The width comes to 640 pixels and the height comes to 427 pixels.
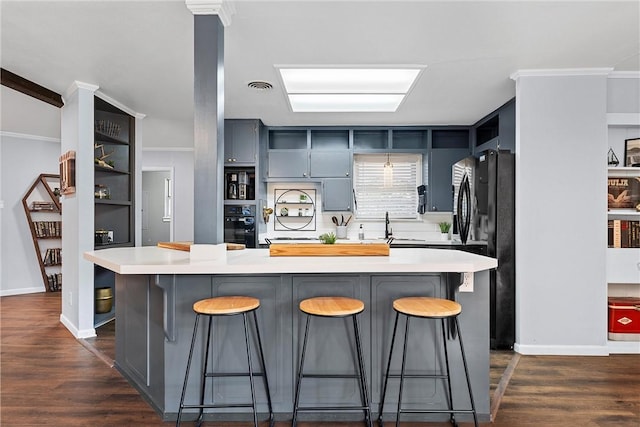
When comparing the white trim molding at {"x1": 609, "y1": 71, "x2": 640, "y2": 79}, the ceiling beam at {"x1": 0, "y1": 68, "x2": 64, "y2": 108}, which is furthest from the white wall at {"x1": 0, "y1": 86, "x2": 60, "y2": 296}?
the white trim molding at {"x1": 609, "y1": 71, "x2": 640, "y2": 79}

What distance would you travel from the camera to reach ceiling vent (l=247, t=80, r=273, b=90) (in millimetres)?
3590

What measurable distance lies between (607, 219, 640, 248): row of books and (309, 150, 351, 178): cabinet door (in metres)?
2.97

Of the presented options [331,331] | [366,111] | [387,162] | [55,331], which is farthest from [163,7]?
[387,162]

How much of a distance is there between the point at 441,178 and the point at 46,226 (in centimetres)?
611

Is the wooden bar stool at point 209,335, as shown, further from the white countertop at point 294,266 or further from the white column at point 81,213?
the white column at point 81,213

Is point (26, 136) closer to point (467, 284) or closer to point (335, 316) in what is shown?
point (335, 316)

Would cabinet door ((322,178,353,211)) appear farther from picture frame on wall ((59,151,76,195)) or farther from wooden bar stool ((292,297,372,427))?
wooden bar stool ((292,297,372,427))

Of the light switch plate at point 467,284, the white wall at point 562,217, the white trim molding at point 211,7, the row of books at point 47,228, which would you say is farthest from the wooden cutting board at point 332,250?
the row of books at point 47,228

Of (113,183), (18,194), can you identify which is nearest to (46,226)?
(18,194)

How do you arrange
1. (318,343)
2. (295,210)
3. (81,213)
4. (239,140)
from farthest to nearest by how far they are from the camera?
(295,210) < (239,140) < (81,213) < (318,343)

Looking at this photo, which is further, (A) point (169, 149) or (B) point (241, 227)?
(A) point (169, 149)

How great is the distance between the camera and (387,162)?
556cm

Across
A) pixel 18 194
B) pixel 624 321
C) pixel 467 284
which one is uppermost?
pixel 18 194

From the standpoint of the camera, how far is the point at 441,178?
521 centimetres
